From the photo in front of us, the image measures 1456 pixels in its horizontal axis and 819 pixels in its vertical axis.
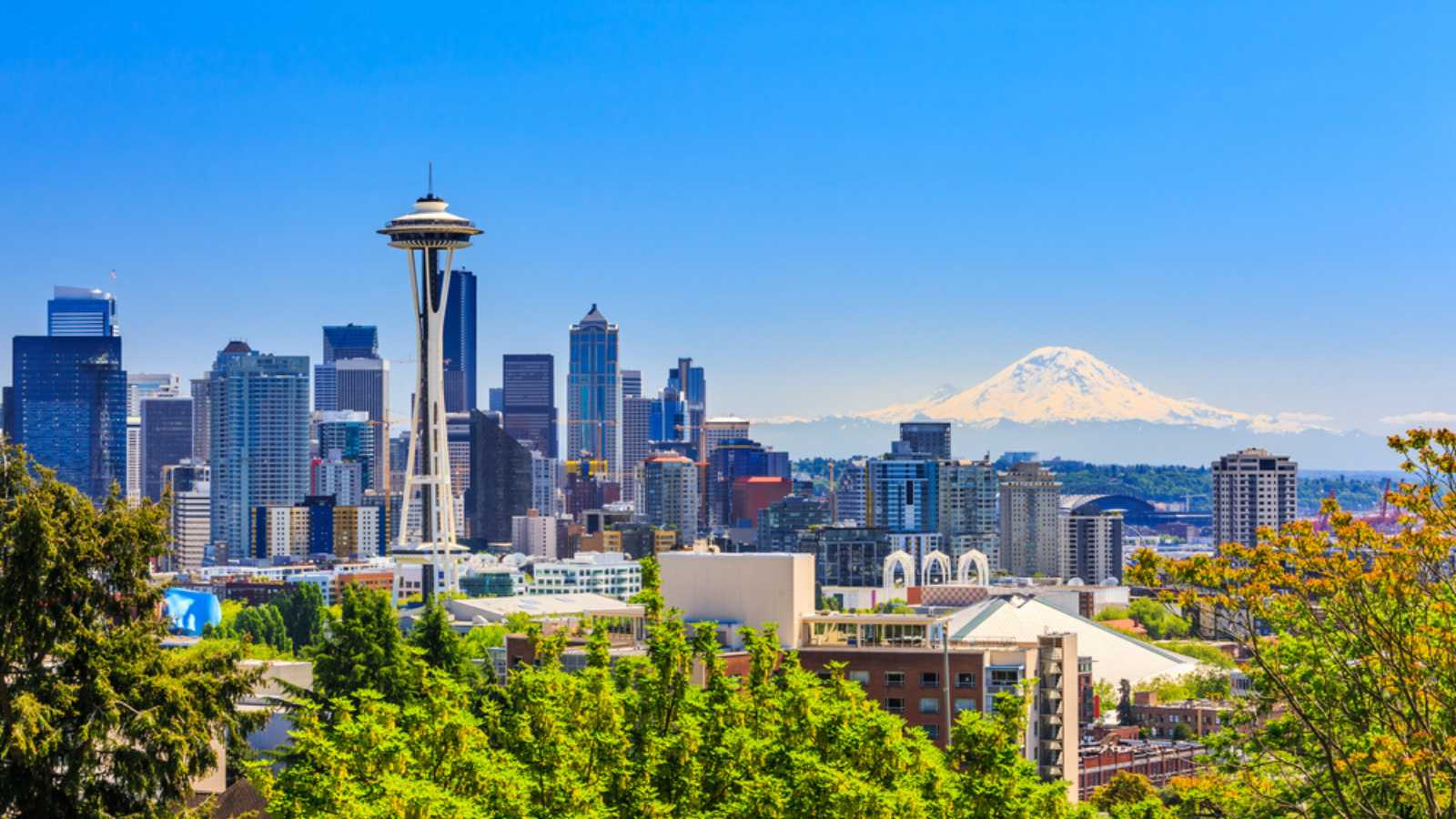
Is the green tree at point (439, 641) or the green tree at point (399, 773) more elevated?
the green tree at point (399, 773)

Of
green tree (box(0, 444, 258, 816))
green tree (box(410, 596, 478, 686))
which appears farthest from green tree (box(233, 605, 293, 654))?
green tree (box(0, 444, 258, 816))

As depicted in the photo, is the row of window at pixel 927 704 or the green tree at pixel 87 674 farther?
the row of window at pixel 927 704

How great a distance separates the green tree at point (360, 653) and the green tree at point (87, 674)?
80.3 ft

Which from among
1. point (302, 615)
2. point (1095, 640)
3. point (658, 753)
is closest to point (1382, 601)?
point (658, 753)

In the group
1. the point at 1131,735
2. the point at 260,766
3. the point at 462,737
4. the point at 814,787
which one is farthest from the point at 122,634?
the point at 1131,735

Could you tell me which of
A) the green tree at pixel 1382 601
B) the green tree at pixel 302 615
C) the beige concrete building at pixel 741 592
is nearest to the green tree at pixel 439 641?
the beige concrete building at pixel 741 592

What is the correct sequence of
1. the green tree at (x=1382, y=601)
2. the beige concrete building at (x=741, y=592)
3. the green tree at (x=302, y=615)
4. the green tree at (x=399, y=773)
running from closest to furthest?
1. the green tree at (x=1382, y=601)
2. the green tree at (x=399, y=773)
3. the beige concrete building at (x=741, y=592)
4. the green tree at (x=302, y=615)

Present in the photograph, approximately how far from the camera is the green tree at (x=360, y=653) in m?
57.4

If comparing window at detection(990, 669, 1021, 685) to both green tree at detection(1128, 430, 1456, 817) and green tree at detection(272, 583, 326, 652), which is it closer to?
green tree at detection(1128, 430, 1456, 817)

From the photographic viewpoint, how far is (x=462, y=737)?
96.6 ft

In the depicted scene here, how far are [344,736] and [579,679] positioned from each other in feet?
16.4

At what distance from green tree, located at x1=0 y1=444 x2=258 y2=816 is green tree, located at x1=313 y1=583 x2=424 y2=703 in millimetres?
24483

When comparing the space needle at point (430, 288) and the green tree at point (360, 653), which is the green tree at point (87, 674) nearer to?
the green tree at point (360, 653)

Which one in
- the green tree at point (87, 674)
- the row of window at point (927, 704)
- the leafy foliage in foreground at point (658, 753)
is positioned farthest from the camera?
the row of window at point (927, 704)
